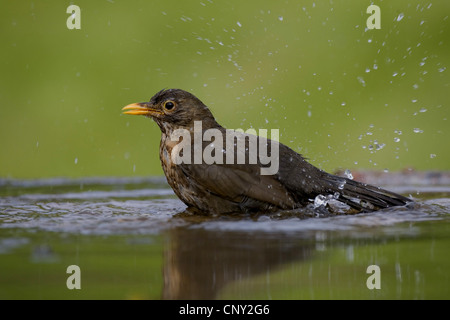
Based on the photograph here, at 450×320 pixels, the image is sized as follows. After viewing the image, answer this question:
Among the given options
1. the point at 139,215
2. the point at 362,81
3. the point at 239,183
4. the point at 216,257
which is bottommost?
→ the point at 216,257

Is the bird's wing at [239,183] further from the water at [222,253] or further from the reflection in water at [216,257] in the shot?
the reflection in water at [216,257]

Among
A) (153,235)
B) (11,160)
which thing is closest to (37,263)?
(153,235)

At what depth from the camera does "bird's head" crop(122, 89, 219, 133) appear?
6.62 meters

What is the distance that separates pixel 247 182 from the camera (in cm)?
580

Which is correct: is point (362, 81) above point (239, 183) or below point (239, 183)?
above

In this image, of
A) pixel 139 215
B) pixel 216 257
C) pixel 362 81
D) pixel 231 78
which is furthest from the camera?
pixel 231 78

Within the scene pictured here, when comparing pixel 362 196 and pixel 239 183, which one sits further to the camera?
pixel 362 196

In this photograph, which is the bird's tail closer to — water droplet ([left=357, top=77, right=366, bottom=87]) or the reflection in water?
the reflection in water
